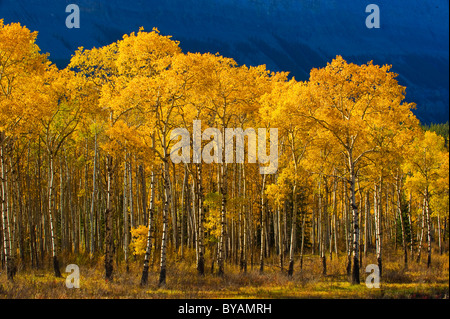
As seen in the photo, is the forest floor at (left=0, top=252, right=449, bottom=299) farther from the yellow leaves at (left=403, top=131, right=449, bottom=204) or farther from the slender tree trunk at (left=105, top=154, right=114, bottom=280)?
the yellow leaves at (left=403, top=131, right=449, bottom=204)

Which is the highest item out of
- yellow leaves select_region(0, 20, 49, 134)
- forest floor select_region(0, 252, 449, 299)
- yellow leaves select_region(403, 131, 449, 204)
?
yellow leaves select_region(0, 20, 49, 134)

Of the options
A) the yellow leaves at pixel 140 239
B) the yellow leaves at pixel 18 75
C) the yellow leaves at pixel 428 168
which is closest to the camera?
the yellow leaves at pixel 18 75

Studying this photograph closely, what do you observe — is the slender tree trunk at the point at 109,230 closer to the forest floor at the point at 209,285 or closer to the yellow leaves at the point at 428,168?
the forest floor at the point at 209,285

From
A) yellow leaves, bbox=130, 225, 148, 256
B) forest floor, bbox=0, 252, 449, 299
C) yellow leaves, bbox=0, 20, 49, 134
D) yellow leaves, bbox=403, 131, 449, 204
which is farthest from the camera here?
yellow leaves, bbox=403, 131, 449, 204

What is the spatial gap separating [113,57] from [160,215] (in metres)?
16.4

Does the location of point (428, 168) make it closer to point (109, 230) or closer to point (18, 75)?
point (109, 230)

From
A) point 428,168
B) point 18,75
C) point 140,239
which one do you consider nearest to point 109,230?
point 140,239

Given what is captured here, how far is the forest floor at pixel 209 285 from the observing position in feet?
49.2

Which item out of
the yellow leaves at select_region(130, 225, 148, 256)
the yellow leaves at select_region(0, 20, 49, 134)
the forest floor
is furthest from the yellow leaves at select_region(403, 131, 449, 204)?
the yellow leaves at select_region(0, 20, 49, 134)

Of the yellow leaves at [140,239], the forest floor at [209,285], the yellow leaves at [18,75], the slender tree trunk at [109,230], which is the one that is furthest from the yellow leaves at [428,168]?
the yellow leaves at [18,75]

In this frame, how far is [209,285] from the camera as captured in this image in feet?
57.4

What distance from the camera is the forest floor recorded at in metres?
15.0

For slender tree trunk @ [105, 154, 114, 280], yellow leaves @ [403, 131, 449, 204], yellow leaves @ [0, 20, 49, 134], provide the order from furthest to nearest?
yellow leaves @ [403, 131, 449, 204], slender tree trunk @ [105, 154, 114, 280], yellow leaves @ [0, 20, 49, 134]
